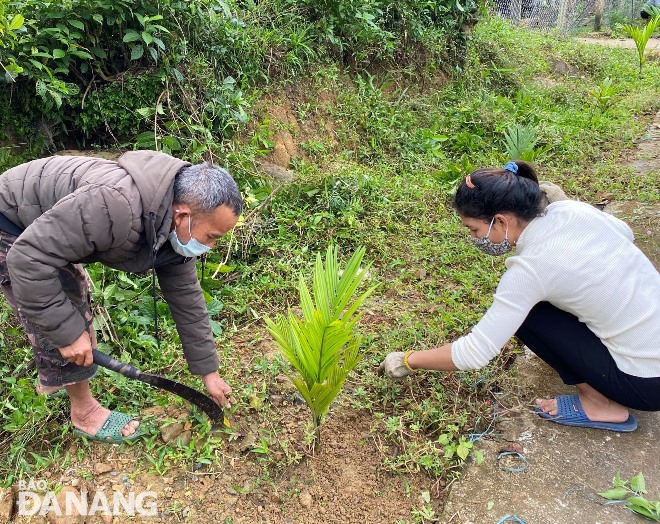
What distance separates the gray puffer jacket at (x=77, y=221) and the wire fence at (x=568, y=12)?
959 centimetres

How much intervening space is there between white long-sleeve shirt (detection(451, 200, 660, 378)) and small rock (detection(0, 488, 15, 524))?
1856 millimetres

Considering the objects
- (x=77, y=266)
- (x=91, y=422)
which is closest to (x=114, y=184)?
(x=77, y=266)

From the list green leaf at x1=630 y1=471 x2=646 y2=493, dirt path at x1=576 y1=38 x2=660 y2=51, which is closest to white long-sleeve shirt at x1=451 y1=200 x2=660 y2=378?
green leaf at x1=630 y1=471 x2=646 y2=493

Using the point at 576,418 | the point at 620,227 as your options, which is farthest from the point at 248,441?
the point at 620,227

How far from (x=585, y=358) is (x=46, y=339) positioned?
2.24 metres

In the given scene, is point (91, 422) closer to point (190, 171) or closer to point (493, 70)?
point (190, 171)

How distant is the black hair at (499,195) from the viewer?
218 cm

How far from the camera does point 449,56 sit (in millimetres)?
6730

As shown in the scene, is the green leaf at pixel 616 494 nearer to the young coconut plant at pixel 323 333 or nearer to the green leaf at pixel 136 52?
the young coconut plant at pixel 323 333

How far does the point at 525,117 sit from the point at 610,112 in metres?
1.34

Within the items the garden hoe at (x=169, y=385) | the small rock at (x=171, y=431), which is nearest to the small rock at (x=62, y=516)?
the small rock at (x=171, y=431)

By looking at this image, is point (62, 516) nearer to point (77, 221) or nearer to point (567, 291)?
point (77, 221)

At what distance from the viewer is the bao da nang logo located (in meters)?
2.08

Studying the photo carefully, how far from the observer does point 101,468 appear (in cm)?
224
